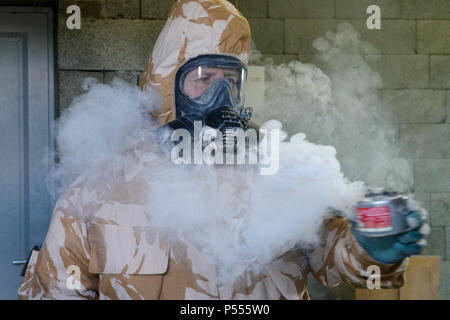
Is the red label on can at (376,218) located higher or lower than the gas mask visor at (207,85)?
lower

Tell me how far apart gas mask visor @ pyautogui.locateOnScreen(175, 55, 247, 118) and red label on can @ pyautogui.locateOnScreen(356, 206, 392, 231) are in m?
0.73

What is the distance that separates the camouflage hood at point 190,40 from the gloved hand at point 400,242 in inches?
36.2

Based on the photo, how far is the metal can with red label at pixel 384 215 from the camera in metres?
1.41

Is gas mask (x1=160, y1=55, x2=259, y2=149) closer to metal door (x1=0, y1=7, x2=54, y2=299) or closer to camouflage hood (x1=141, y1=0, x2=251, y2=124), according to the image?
camouflage hood (x1=141, y1=0, x2=251, y2=124)

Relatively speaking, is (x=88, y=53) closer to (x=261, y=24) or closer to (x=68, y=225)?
(x=261, y=24)

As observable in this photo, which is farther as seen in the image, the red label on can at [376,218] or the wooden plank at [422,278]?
the wooden plank at [422,278]

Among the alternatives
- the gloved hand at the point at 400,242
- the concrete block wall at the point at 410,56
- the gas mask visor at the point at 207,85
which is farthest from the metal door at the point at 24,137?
the gloved hand at the point at 400,242

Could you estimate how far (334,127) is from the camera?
10.7ft

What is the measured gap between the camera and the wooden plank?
10.1 ft

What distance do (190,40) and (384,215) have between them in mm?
1066

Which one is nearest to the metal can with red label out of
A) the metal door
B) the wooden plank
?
the wooden plank

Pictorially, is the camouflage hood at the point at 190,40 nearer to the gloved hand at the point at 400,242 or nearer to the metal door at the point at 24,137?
the gloved hand at the point at 400,242

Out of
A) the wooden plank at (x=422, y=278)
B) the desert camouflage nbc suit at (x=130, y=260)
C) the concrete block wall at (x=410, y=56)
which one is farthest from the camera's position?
the concrete block wall at (x=410, y=56)
